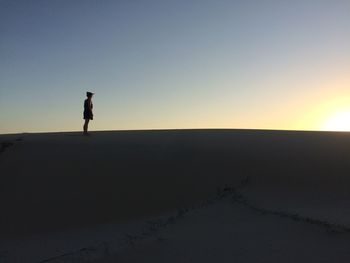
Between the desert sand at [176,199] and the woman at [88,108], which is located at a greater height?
the woman at [88,108]

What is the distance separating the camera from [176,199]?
25.3ft

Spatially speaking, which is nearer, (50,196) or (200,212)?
(200,212)

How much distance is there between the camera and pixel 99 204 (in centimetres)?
777

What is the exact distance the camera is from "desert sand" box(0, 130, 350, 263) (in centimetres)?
548

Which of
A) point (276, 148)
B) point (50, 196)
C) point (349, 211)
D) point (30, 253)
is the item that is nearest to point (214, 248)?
point (349, 211)

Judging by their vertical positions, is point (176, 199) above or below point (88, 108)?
below

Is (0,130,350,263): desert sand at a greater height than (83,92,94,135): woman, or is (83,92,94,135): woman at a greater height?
(83,92,94,135): woman

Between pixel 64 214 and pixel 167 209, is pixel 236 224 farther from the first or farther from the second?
pixel 64 214

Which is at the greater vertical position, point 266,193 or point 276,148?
point 276,148

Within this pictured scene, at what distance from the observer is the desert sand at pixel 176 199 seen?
5484 mm

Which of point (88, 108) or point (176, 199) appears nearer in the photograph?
point (176, 199)

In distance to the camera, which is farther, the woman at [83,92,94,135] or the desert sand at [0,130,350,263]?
the woman at [83,92,94,135]

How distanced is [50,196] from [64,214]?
61 cm

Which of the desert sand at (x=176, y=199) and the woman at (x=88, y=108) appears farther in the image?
the woman at (x=88, y=108)
